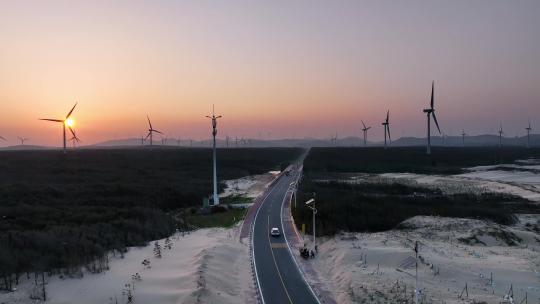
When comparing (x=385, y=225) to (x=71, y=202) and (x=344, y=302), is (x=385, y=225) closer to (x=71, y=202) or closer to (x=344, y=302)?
(x=344, y=302)

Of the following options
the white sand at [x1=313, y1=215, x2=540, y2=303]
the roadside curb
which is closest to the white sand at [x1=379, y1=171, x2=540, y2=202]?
the white sand at [x1=313, y1=215, x2=540, y2=303]

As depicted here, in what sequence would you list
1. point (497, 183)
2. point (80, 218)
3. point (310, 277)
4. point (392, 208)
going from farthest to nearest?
point (497, 183), point (392, 208), point (80, 218), point (310, 277)

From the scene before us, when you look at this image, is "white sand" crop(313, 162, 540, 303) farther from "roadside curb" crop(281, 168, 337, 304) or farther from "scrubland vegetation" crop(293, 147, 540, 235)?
"scrubland vegetation" crop(293, 147, 540, 235)

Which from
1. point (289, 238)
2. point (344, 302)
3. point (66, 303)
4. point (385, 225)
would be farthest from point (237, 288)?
point (385, 225)

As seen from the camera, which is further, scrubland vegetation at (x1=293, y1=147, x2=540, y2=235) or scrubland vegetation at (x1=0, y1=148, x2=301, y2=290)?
scrubland vegetation at (x1=293, y1=147, x2=540, y2=235)

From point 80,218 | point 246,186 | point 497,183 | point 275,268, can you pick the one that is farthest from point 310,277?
point 497,183

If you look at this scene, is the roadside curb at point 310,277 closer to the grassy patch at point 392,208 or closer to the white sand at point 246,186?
the grassy patch at point 392,208

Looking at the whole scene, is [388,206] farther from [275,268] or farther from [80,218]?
[80,218]

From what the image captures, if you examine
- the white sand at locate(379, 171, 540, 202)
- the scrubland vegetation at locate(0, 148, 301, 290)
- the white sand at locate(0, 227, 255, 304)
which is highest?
the scrubland vegetation at locate(0, 148, 301, 290)
